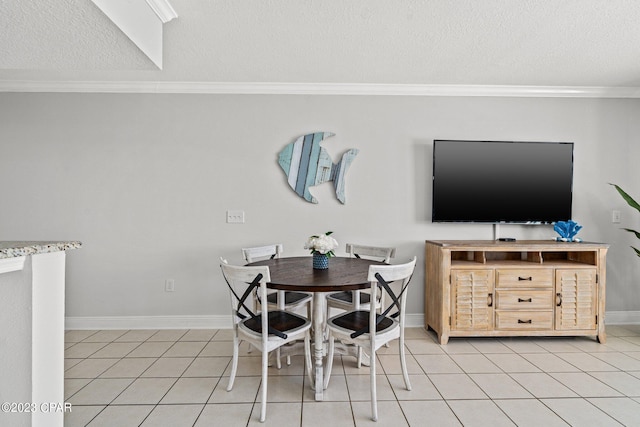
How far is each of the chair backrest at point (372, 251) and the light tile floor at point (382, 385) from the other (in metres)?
0.80

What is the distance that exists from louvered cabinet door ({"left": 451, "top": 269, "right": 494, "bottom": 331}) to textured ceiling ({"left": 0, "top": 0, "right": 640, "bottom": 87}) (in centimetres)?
189

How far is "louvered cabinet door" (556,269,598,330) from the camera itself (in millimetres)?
3043

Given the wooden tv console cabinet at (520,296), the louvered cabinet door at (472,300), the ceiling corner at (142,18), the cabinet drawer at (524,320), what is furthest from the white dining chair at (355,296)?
the ceiling corner at (142,18)

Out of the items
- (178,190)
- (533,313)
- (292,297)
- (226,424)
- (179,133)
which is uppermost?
(179,133)

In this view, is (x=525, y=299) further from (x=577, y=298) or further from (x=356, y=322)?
(x=356, y=322)

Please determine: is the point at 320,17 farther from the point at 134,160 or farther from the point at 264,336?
the point at 134,160

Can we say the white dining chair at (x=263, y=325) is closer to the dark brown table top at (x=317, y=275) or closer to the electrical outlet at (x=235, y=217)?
the dark brown table top at (x=317, y=275)

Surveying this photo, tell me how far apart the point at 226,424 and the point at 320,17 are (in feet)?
8.60

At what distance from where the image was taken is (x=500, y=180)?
3.39 meters

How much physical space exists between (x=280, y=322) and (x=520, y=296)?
222cm

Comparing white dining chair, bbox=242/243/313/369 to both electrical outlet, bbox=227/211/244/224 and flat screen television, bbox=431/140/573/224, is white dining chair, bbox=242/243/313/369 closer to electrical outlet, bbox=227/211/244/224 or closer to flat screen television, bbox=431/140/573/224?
electrical outlet, bbox=227/211/244/224

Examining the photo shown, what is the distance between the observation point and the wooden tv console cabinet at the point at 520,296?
3023 mm

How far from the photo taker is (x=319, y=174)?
343cm

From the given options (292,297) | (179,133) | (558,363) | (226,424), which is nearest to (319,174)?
(292,297)
